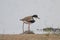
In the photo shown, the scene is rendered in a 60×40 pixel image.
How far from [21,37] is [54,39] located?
21 cm

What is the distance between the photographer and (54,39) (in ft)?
2.85

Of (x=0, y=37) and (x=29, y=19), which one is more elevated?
(x=29, y=19)

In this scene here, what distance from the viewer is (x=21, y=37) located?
0.90 m

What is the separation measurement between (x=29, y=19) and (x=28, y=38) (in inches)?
17.6

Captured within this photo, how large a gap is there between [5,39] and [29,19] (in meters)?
0.49

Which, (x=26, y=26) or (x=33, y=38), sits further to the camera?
(x=26, y=26)

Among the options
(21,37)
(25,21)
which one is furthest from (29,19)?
(21,37)

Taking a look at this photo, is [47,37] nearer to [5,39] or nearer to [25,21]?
[5,39]

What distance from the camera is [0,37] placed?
0.89 metres

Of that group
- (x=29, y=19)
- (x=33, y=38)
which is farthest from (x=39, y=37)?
(x=29, y=19)

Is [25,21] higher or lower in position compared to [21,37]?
higher

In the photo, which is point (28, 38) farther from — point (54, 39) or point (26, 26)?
point (26, 26)

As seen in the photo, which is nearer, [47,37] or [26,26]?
[47,37]

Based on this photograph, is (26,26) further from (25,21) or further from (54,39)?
(54,39)
